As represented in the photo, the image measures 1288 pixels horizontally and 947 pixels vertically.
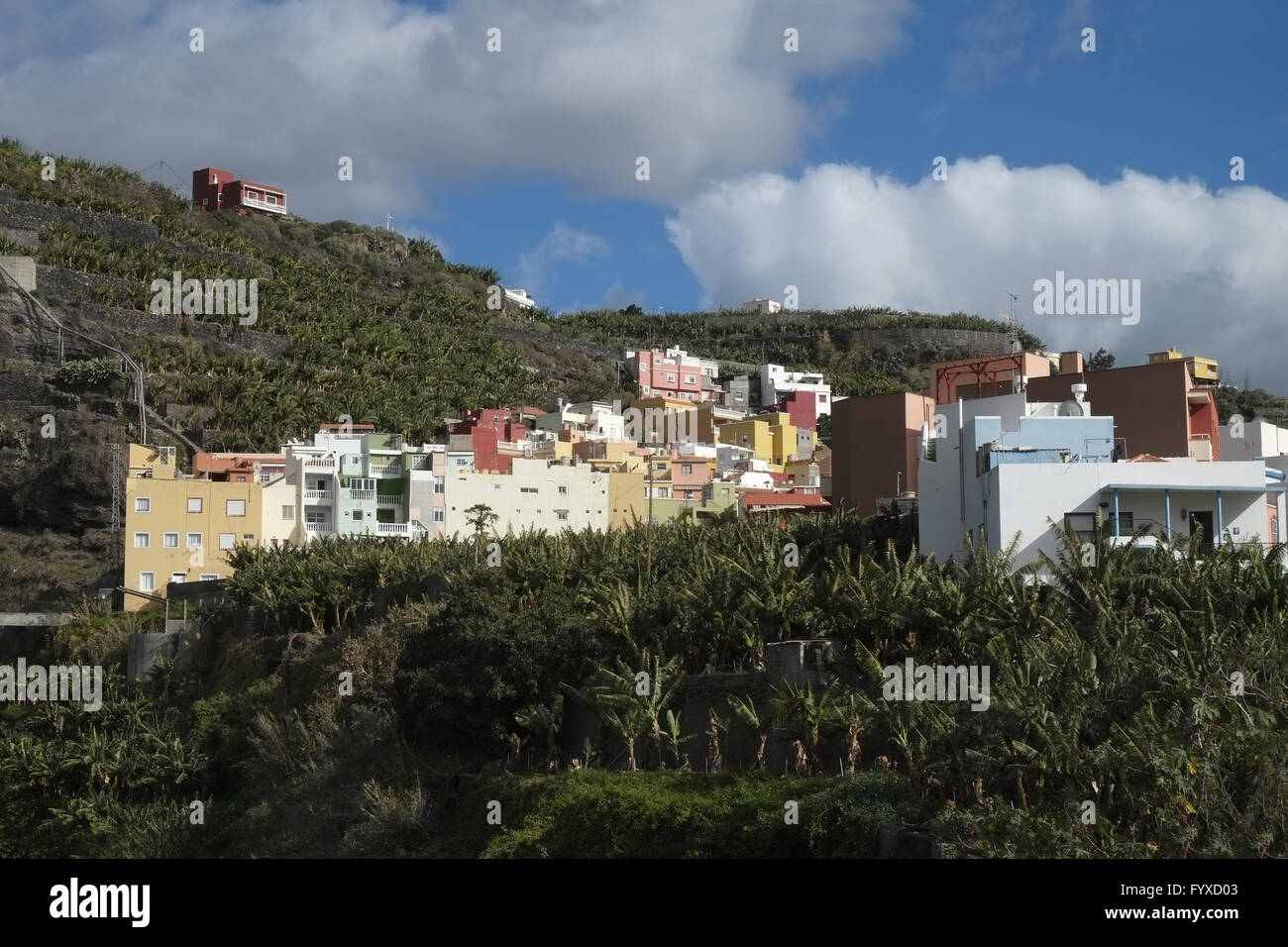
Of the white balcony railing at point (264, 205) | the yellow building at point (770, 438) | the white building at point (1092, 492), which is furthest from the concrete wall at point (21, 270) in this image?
the white building at point (1092, 492)

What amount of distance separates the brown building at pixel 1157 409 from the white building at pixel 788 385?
55.9 m

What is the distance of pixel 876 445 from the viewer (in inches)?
1786

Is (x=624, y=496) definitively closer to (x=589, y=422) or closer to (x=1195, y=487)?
(x=589, y=422)

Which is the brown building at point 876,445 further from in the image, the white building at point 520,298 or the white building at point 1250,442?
the white building at point 520,298

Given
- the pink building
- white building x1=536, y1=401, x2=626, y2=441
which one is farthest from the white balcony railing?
white building x1=536, y1=401, x2=626, y2=441

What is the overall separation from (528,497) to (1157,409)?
965 inches

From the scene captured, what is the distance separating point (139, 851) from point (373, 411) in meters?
40.2

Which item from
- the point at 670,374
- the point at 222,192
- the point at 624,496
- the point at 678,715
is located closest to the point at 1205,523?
the point at 678,715

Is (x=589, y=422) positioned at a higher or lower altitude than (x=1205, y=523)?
higher

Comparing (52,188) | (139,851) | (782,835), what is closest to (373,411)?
(52,188)

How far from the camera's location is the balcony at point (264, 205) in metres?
119

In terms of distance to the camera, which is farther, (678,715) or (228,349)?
(228,349)

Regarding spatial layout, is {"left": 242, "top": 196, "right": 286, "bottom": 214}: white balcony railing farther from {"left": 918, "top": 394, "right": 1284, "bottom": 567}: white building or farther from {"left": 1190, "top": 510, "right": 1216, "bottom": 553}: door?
{"left": 1190, "top": 510, "right": 1216, "bottom": 553}: door

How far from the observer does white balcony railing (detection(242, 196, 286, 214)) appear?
11922 centimetres
